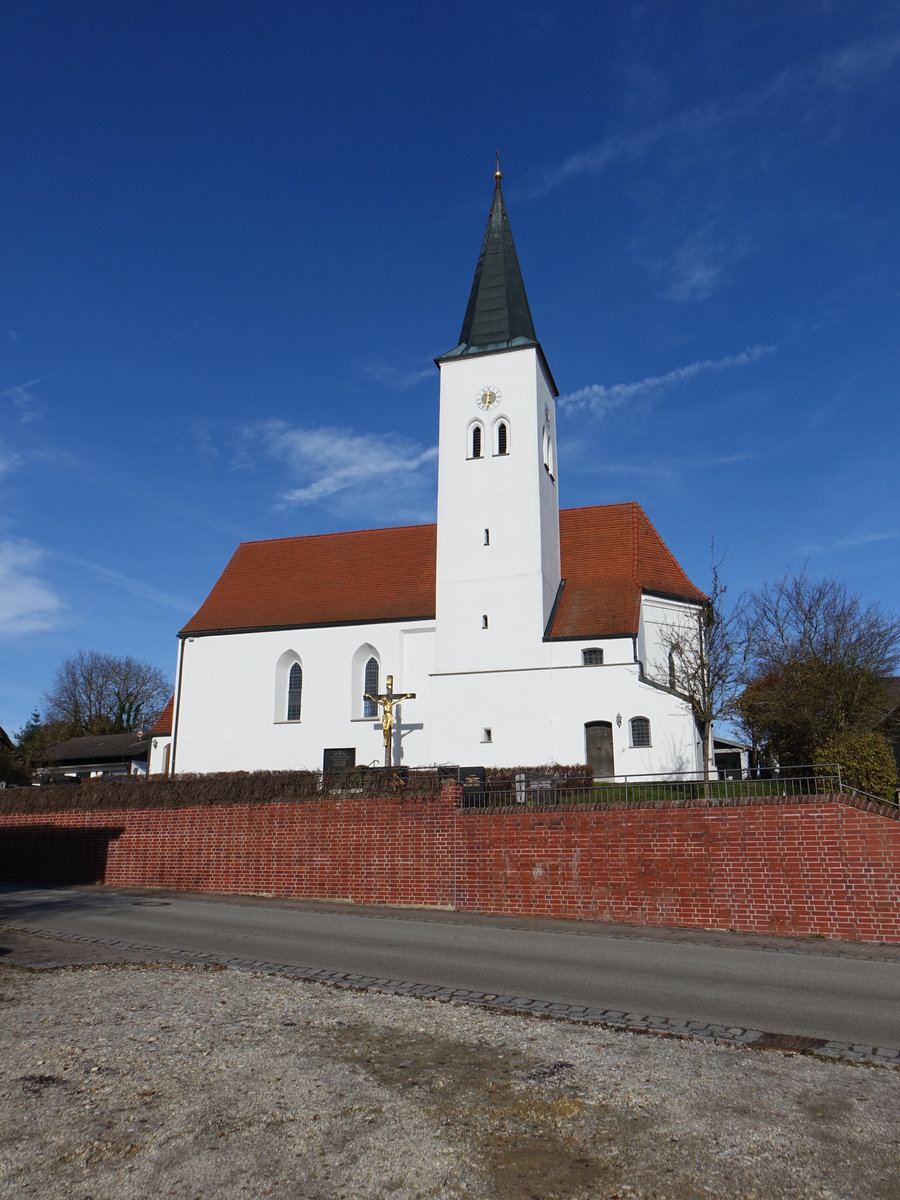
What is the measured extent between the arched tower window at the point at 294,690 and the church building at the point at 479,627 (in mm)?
92

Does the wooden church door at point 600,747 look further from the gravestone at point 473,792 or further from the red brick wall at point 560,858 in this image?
the red brick wall at point 560,858

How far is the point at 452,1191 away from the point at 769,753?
23400 mm

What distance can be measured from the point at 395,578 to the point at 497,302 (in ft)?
34.7

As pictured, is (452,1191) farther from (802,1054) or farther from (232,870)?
(232,870)

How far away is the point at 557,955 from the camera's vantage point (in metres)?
11.5

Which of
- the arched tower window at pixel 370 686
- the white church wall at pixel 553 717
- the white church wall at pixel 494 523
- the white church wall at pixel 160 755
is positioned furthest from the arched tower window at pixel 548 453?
the white church wall at pixel 160 755

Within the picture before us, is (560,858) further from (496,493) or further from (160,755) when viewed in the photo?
(160,755)

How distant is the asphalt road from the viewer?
864 cm

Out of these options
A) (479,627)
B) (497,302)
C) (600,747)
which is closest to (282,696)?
(479,627)

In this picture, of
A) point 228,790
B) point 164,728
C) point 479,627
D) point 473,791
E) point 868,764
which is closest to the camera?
point 473,791

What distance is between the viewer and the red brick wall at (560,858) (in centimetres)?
1330

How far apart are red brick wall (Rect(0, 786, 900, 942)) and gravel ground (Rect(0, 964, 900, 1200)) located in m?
7.28

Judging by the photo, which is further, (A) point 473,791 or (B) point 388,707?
(B) point 388,707

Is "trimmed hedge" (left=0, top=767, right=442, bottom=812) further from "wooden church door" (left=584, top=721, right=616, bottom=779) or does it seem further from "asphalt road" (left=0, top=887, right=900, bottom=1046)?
"wooden church door" (left=584, top=721, right=616, bottom=779)
